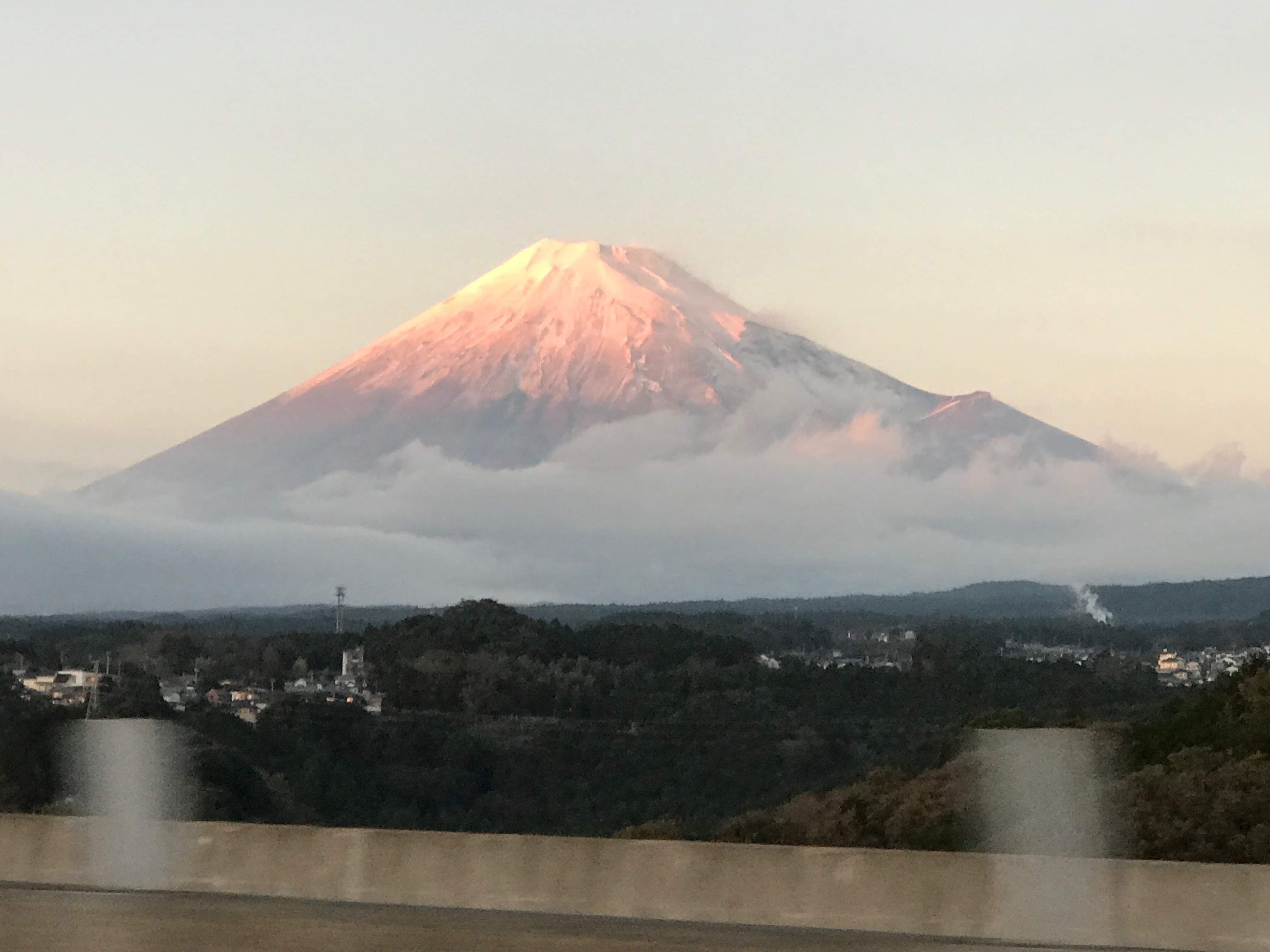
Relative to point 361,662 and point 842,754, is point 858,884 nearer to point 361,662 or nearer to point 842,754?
point 842,754

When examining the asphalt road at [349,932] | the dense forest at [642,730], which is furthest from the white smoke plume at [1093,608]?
the asphalt road at [349,932]

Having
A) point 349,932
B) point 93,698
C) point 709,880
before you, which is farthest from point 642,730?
point 349,932

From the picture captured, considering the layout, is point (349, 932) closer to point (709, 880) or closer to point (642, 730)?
→ point (709, 880)

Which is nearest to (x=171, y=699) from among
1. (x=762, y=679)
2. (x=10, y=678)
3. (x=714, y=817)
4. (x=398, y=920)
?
(x=10, y=678)

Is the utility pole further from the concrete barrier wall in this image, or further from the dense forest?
the concrete barrier wall

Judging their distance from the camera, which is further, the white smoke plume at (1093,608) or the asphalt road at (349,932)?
the white smoke plume at (1093,608)

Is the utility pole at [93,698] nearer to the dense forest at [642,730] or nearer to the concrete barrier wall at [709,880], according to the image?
the dense forest at [642,730]
